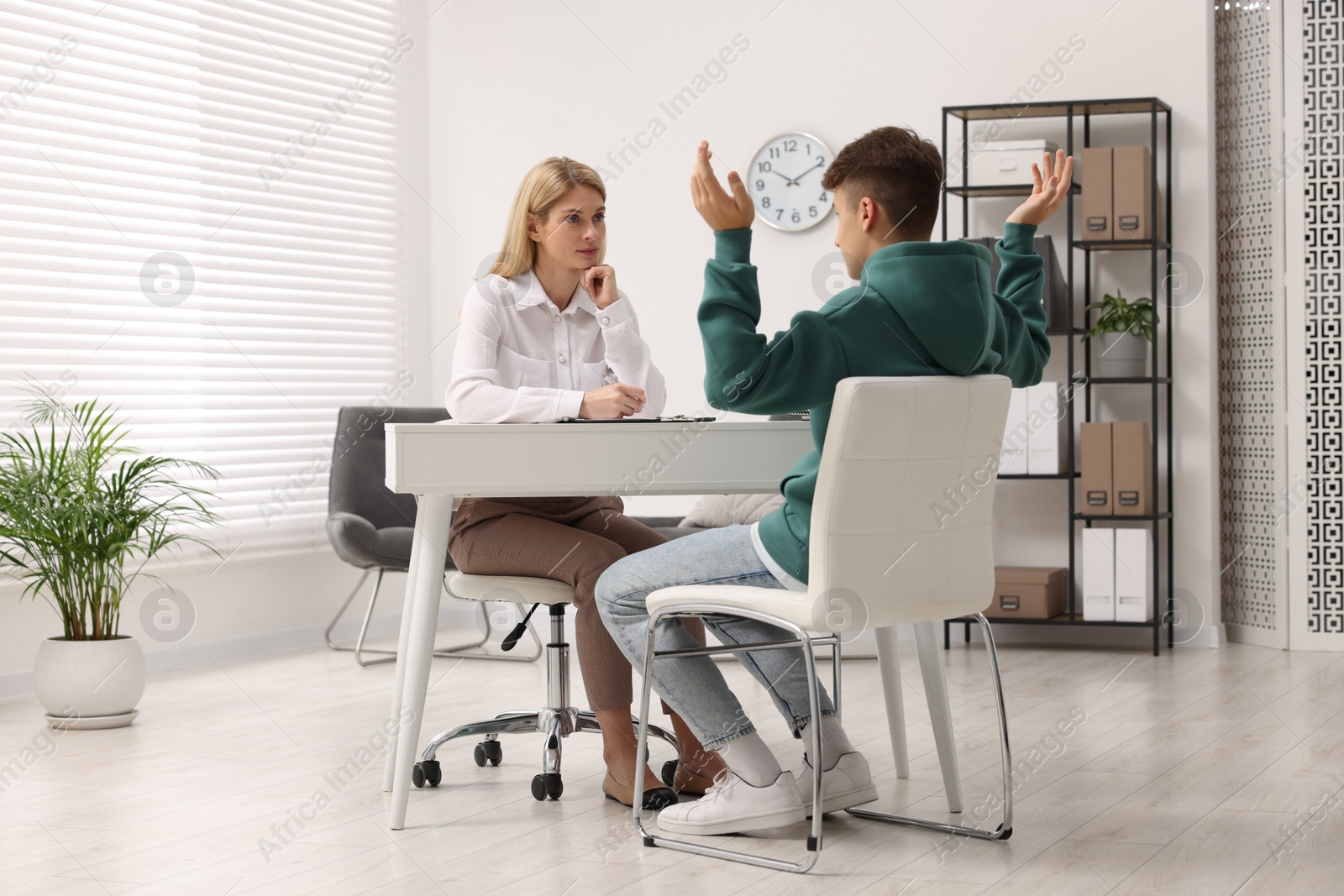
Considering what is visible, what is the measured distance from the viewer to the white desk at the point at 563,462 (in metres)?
2.23

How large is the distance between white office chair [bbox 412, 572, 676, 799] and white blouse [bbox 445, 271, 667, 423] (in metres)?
0.31

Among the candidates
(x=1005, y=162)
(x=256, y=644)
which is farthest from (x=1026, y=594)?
(x=256, y=644)

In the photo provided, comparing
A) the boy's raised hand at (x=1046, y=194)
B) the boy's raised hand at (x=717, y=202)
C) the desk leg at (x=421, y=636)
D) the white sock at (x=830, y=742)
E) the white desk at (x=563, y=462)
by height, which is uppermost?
the boy's raised hand at (x=1046, y=194)

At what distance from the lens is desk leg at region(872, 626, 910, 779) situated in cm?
265

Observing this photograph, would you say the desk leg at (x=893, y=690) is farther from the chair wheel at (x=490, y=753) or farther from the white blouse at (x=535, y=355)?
the chair wheel at (x=490, y=753)

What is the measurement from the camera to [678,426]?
2.26m

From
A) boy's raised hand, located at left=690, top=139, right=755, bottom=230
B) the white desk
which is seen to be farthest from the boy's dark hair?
the white desk

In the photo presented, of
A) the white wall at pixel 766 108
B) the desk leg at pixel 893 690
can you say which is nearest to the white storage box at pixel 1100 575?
the white wall at pixel 766 108

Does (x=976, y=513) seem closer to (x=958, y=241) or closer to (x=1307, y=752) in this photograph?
(x=958, y=241)

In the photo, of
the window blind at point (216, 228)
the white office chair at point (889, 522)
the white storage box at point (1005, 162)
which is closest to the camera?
the white office chair at point (889, 522)

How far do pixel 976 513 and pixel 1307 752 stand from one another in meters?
1.34

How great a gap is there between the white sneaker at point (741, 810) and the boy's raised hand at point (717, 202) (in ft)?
2.99

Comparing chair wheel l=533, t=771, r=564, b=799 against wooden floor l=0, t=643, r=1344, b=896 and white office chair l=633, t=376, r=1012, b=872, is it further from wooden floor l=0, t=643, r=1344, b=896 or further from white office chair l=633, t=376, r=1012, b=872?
white office chair l=633, t=376, r=1012, b=872

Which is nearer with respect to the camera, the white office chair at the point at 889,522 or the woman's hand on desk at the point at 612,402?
the white office chair at the point at 889,522
